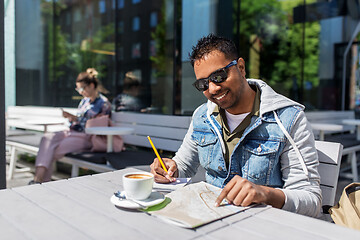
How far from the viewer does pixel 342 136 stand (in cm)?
545

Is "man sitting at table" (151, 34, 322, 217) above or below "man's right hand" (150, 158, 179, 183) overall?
above

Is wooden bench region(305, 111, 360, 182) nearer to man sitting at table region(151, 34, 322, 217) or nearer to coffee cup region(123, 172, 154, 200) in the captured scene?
man sitting at table region(151, 34, 322, 217)

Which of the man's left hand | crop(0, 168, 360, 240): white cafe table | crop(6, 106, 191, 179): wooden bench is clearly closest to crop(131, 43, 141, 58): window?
crop(6, 106, 191, 179): wooden bench

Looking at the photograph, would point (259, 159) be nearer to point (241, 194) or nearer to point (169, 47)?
point (241, 194)

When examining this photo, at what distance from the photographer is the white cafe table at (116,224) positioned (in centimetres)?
82

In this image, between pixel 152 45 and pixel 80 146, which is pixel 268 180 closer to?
pixel 80 146

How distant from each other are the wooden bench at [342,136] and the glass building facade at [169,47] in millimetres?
765

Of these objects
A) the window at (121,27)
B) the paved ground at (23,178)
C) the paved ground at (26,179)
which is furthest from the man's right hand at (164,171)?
the window at (121,27)

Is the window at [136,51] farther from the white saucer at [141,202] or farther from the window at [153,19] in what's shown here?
the white saucer at [141,202]

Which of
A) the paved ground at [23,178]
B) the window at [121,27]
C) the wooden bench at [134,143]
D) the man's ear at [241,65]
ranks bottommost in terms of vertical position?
the paved ground at [23,178]

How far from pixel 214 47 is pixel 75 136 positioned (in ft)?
9.39

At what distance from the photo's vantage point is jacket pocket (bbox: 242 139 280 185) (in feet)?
4.56

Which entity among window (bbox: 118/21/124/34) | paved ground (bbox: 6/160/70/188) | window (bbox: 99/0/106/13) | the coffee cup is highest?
window (bbox: 99/0/106/13)

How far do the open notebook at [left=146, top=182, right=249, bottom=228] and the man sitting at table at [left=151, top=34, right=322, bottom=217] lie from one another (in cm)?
18
